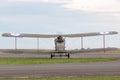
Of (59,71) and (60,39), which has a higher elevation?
(60,39)

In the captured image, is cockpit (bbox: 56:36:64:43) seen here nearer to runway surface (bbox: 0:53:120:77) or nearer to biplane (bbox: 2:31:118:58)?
biplane (bbox: 2:31:118:58)

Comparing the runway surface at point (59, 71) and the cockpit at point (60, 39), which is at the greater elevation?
the cockpit at point (60, 39)

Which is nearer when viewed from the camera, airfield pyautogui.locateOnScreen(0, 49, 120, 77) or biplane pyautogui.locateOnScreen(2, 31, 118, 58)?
airfield pyautogui.locateOnScreen(0, 49, 120, 77)

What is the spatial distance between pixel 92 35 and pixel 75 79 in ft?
145

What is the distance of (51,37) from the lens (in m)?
73.1

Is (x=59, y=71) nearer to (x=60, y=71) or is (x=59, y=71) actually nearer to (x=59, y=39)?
(x=60, y=71)

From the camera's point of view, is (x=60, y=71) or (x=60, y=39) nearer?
(x=60, y=71)

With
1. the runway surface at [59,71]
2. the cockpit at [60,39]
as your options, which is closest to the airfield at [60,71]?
Result: the runway surface at [59,71]

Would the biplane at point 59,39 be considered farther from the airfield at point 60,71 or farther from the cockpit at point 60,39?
the airfield at point 60,71

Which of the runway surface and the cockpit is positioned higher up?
the cockpit

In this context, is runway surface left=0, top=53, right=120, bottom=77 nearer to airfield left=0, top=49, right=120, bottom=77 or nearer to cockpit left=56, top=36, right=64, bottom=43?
airfield left=0, top=49, right=120, bottom=77

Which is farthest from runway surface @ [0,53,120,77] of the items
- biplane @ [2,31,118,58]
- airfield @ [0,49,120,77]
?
biplane @ [2,31,118,58]

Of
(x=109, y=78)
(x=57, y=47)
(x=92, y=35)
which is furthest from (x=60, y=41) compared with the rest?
(x=109, y=78)

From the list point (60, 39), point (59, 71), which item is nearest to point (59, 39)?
point (60, 39)
